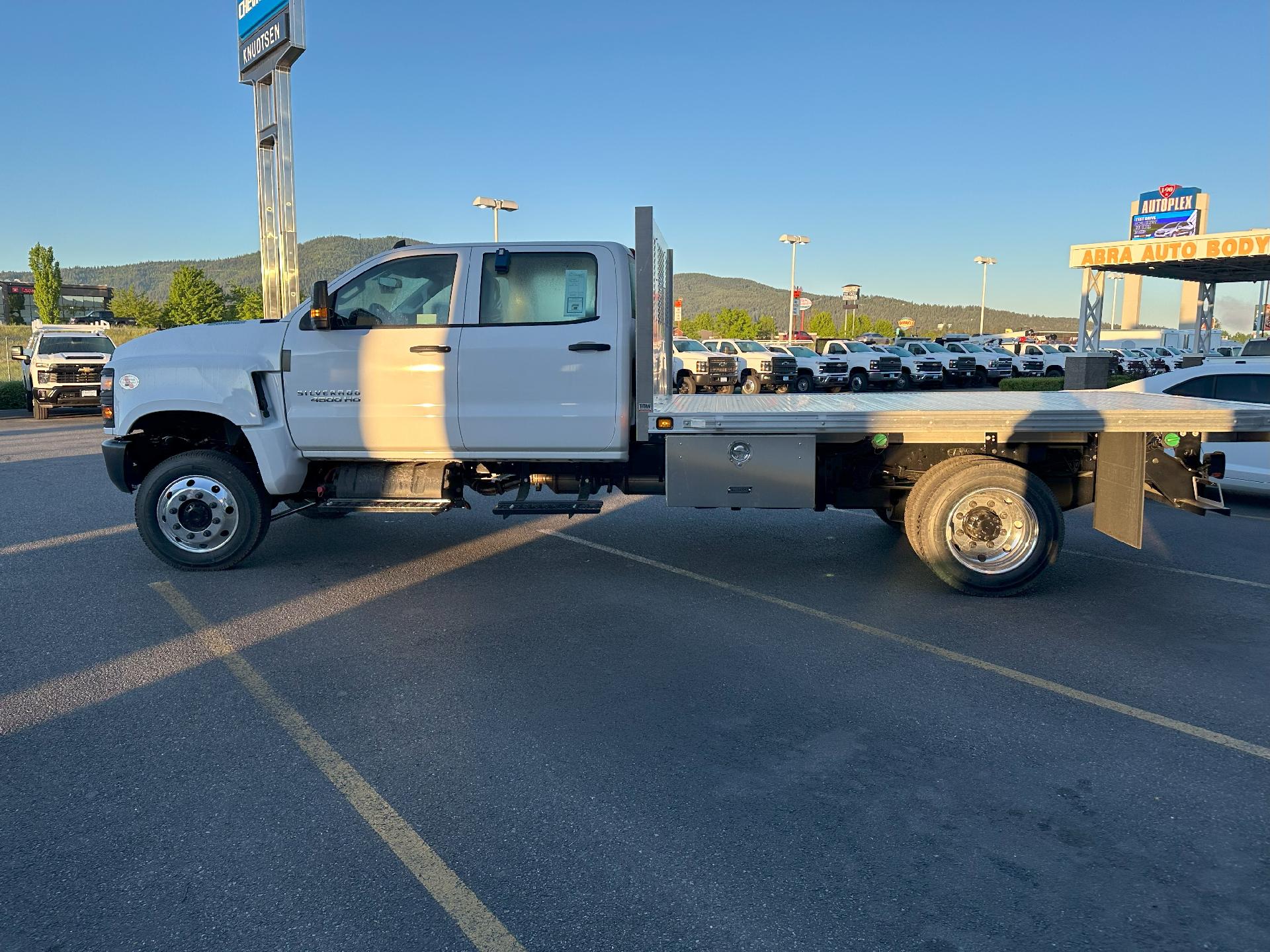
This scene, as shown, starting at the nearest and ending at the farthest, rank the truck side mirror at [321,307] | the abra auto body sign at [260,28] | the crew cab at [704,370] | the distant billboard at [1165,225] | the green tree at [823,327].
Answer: the truck side mirror at [321,307], the abra auto body sign at [260,28], the crew cab at [704,370], the distant billboard at [1165,225], the green tree at [823,327]

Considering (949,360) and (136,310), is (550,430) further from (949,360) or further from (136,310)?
(136,310)

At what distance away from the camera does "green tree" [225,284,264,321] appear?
9430 centimetres

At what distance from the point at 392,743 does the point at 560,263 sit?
383cm

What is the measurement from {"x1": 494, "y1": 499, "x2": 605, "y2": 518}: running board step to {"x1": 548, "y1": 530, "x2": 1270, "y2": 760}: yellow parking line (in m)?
0.85

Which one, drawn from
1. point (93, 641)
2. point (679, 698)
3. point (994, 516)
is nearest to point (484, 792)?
point (679, 698)

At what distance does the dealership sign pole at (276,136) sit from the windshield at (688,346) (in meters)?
16.6

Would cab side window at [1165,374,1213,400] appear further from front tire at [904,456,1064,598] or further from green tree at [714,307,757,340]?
green tree at [714,307,757,340]

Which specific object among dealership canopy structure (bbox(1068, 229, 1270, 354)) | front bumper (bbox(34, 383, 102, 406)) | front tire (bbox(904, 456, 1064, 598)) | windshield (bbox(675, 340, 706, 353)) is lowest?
front tire (bbox(904, 456, 1064, 598))

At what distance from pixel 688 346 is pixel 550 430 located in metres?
26.2

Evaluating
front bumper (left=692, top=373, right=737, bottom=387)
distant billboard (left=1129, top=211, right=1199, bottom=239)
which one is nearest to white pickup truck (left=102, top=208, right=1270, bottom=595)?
front bumper (left=692, top=373, right=737, bottom=387)

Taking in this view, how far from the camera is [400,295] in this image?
6.84m

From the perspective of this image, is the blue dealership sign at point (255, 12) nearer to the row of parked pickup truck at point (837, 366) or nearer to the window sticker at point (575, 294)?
the window sticker at point (575, 294)

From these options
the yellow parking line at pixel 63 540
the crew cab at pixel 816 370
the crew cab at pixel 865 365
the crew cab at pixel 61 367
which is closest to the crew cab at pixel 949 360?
the crew cab at pixel 865 365

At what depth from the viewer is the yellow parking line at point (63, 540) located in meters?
7.80
